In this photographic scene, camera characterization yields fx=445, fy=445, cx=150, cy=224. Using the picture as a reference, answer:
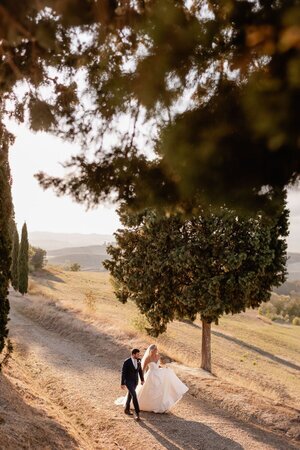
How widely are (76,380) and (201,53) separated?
46.3 feet

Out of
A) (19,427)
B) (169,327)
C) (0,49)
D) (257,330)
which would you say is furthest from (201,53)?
(257,330)

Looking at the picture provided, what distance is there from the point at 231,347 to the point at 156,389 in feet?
87.7

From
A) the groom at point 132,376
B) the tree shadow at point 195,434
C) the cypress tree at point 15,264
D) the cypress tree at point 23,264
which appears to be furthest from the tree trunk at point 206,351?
the cypress tree at point 15,264

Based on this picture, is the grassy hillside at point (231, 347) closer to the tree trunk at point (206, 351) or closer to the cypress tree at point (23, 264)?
the tree trunk at point (206, 351)

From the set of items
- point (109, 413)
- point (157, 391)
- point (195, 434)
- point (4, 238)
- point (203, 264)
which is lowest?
point (195, 434)

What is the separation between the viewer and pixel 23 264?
1761 inches

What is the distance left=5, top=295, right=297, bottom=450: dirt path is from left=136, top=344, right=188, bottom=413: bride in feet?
1.10

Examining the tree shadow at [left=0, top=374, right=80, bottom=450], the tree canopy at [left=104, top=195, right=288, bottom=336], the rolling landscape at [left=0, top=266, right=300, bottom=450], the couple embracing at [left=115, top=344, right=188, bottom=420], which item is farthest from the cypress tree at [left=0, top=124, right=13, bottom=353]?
the tree canopy at [left=104, top=195, right=288, bottom=336]

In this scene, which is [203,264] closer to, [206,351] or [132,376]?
[206,351]

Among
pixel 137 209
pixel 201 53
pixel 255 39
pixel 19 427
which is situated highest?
pixel 201 53

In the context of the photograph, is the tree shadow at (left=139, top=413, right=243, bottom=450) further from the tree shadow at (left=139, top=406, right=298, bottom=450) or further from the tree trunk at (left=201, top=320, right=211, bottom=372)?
the tree trunk at (left=201, top=320, right=211, bottom=372)

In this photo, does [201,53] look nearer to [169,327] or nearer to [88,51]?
[88,51]

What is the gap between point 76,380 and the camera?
52.3ft

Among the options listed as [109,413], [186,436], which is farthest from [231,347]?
[186,436]
